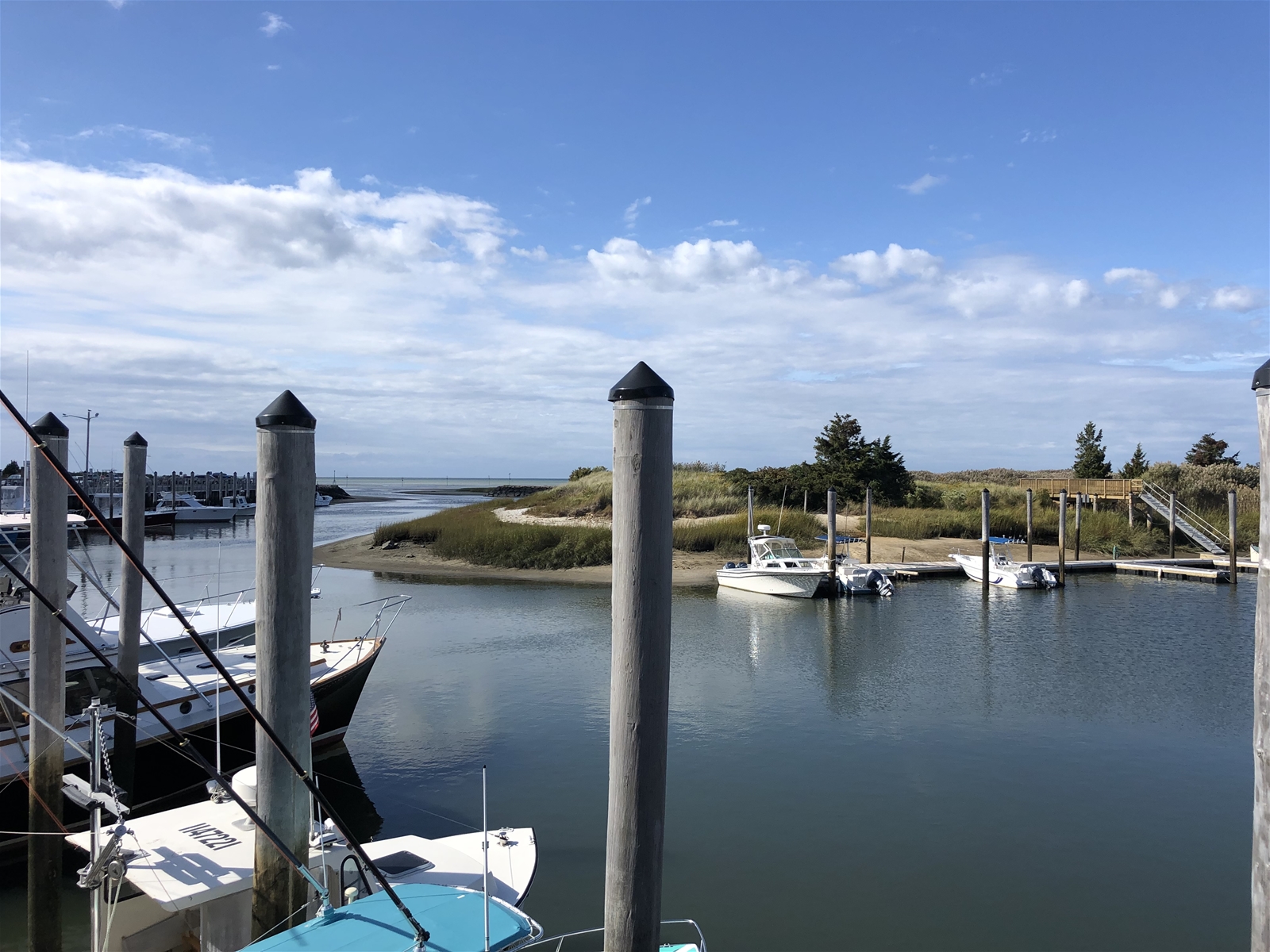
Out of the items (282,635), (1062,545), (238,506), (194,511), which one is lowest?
(194,511)

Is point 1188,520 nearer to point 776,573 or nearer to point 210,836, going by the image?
point 776,573

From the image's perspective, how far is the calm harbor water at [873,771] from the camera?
29.9 ft

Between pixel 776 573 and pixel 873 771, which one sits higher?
pixel 776 573

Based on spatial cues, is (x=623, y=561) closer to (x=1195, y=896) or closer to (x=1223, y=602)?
(x=1195, y=896)

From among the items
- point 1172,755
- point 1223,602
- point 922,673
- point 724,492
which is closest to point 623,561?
point 1172,755

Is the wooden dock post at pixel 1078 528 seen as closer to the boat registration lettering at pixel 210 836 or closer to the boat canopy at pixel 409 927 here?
the boat canopy at pixel 409 927

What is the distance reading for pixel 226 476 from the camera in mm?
107688

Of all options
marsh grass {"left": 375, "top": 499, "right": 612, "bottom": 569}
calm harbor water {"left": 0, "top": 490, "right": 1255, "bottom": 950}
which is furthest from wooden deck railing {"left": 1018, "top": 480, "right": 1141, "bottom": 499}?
marsh grass {"left": 375, "top": 499, "right": 612, "bottom": 569}

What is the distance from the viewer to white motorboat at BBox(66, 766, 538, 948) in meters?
5.86

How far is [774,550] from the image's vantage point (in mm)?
34656

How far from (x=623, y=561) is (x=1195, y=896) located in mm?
9629

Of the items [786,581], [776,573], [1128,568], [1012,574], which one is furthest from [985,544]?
[1128,568]

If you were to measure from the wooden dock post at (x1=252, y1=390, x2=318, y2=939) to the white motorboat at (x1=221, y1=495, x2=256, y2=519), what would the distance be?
274 feet

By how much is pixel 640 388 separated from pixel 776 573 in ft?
96.5
